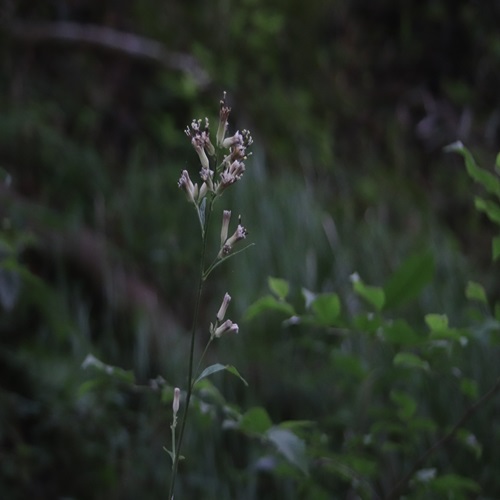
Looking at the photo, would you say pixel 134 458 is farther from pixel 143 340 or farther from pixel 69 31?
pixel 69 31

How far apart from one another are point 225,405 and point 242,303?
1979 millimetres

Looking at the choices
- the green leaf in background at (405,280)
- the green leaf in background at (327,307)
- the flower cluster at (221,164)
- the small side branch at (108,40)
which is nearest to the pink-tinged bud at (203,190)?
the flower cluster at (221,164)

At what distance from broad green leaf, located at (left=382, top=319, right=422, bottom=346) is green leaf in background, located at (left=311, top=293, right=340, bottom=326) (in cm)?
9

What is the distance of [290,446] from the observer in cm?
133

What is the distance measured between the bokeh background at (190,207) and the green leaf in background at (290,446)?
255mm

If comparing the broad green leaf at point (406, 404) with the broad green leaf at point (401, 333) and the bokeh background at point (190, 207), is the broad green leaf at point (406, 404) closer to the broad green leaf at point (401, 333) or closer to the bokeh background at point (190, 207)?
the broad green leaf at point (401, 333)

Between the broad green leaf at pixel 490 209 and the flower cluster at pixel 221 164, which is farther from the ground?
the broad green leaf at pixel 490 209

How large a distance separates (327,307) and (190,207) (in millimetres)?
2803

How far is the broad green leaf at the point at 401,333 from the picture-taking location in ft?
4.77

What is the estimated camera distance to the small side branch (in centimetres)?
476

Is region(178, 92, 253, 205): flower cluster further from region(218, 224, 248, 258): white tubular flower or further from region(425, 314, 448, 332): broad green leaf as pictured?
region(425, 314, 448, 332): broad green leaf

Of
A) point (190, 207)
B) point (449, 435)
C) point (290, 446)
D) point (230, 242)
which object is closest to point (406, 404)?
point (449, 435)

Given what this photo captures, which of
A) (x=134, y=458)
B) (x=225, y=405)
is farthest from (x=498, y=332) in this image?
(x=134, y=458)

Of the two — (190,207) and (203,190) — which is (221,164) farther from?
(190,207)
